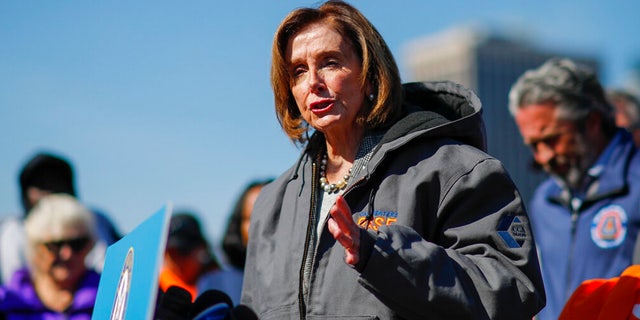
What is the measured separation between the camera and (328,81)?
10.3 ft

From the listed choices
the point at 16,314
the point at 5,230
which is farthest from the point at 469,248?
the point at 5,230

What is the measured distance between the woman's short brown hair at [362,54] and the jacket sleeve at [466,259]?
1.59 feet

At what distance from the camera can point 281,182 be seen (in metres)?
3.57

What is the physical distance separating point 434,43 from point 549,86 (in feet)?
486

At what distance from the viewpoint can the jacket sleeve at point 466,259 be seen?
8.30 ft

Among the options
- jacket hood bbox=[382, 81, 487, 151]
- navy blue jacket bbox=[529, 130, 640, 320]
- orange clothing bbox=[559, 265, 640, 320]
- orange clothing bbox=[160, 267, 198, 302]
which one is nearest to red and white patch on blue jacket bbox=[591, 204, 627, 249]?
navy blue jacket bbox=[529, 130, 640, 320]

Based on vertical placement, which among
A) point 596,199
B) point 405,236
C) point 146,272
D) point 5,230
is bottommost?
point 596,199

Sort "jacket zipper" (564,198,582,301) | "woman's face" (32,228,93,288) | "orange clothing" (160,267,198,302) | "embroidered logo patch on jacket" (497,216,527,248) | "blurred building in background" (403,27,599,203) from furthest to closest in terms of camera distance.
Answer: "blurred building in background" (403,27,599,203) → "orange clothing" (160,267,198,302) → "woman's face" (32,228,93,288) → "jacket zipper" (564,198,582,301) → "embroidered logo patch on jacket" (497,216,527,248)

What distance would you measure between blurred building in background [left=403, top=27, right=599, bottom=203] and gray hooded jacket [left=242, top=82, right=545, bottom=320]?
128 m

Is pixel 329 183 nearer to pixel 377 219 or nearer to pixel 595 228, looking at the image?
pixel 377 219

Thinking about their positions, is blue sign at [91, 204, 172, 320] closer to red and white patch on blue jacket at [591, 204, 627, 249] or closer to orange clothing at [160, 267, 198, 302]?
red and white patch on blue jacket at [591, 204, 627, 249]

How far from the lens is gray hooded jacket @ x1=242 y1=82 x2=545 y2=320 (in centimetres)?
255

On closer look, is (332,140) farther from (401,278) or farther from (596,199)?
(596,199)

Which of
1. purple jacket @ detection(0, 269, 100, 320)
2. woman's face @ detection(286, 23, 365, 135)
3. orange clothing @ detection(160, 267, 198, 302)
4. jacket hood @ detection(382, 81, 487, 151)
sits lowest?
orange clothing @ detection(160, 267, 198, 302)
